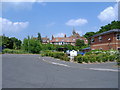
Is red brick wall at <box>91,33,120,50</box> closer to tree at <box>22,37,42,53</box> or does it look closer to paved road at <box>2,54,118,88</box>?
paved road at <box>2,54,118,88</box>

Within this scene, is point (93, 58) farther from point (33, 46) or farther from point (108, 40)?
point (33, 46)

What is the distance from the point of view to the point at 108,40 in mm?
37562

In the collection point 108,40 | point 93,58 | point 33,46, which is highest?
point 108,40

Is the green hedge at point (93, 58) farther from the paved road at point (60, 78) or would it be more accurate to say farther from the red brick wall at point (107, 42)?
the red brick wall at point (107, 42)

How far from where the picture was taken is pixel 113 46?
36.1 m

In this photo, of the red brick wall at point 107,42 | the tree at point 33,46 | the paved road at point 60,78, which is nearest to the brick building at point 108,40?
the red brick wall at point 107,42

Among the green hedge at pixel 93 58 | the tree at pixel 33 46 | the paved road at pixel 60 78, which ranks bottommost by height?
the paved road at pixel 60 78

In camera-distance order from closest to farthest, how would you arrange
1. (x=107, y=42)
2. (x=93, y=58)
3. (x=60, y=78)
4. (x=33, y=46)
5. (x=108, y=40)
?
(x=60, y=78), (x=93, y=58), (x=108, y=40), (x=107, y=42), (x=33, y=46)

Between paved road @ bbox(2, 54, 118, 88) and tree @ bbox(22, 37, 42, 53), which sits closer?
paved road @ bbox(2, 54, 118, 88)

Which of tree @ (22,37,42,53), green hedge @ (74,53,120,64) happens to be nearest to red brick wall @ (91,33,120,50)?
green hedge @ (74,53,120,64)

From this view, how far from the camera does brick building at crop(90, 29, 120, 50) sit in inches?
1409

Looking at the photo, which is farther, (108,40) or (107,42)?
(107,42)

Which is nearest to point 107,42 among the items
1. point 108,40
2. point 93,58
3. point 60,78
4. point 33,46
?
point 108,40

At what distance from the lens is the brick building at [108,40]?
35.8 m
